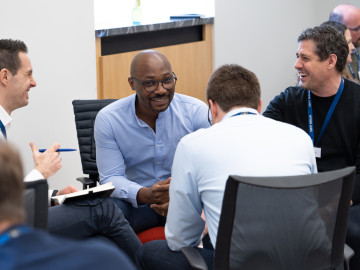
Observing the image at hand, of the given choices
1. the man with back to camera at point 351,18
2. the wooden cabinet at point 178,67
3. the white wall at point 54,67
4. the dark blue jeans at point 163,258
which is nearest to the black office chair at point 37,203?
the dark blue jeans at point 163,258

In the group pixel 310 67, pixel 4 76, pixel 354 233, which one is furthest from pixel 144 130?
pixel 354 233

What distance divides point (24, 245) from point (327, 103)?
2309 mm

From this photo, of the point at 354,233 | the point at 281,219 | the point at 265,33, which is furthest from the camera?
the point at 265,33

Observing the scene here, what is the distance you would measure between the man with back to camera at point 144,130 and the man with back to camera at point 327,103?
21.6 inches

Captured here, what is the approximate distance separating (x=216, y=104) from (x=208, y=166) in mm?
304

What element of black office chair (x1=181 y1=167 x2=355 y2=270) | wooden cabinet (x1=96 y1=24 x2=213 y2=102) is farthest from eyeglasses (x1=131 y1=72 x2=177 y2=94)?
wooden cabinet (x1=96 y1=24 x2=213 y2=102)

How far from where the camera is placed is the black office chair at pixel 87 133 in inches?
138

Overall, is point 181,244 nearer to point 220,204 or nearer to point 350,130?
point 220,204

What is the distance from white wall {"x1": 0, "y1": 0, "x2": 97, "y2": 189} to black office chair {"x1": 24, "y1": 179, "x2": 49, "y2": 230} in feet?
7.54

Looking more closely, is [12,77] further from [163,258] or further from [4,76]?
[163,258]

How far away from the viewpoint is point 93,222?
8.31 feet

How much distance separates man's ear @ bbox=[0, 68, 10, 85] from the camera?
2.92m

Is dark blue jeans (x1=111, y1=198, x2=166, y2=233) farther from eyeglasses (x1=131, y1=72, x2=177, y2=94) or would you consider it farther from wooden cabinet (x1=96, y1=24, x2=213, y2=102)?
wooden cabinet (x1=96, y1=24, x2=213, y2=102)

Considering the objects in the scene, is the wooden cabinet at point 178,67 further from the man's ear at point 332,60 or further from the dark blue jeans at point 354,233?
the dark blue jeans at point 354,233
